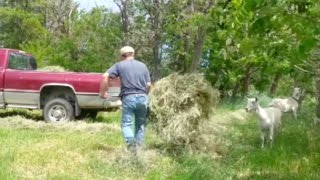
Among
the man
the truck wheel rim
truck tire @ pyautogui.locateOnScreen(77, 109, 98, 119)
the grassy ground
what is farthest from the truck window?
the man

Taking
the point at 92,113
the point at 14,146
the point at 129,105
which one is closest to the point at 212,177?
the point at 129,105

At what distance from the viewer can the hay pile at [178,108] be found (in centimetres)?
916

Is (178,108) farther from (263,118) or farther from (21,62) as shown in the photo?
(21,62)

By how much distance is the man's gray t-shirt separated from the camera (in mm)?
8586

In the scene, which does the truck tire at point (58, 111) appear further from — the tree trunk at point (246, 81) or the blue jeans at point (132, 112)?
the tree trunk at point (246, 81)

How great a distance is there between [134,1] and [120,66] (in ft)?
78.6

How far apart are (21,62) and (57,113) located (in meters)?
1.92

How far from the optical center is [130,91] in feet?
28.2

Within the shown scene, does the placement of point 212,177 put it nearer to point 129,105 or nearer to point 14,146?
point 129,105

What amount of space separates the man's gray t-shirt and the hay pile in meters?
0.59

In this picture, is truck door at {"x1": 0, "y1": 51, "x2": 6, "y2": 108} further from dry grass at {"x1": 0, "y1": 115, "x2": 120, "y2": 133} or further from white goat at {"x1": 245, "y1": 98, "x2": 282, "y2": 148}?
white goat at {"x1": 245, "y1": 98, "x2": 282, "y2": 148}

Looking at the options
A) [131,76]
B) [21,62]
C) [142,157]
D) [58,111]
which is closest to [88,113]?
[58,111]

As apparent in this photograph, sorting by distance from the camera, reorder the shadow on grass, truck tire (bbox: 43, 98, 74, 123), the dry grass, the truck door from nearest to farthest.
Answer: the dry grass < truck tire (bbox: 43, 98, 74, 123) < the truck door < the shadow on grass

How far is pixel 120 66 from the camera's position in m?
8.67
